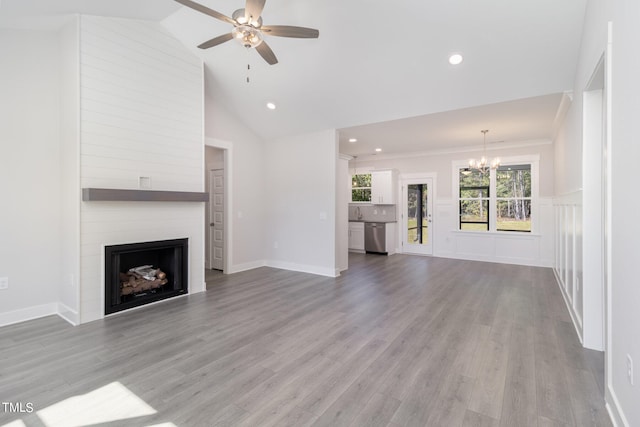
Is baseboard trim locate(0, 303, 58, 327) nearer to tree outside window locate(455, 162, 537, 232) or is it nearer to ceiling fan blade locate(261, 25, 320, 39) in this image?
ceiling fan blade locate(261, 25, 320, 39)

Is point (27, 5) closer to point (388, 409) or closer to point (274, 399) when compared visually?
point (274, 399)

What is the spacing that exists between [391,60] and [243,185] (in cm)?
365

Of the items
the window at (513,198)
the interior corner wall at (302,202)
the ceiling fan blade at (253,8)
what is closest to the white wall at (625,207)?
the ceiling fan blade at (253,8)

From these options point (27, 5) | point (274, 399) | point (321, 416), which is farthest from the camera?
point (27, 5)

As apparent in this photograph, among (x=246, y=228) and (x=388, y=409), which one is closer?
(x=388, y=409)

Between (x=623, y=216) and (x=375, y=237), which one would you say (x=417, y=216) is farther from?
(x=623, y=216)

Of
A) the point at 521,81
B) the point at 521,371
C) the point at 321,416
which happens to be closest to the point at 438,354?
the point at 521,371

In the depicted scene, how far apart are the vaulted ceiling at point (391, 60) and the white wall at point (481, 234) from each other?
133 centimetres

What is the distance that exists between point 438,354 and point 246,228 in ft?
14.7

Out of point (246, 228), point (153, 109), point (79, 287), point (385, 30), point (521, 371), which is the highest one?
point (385, 30)

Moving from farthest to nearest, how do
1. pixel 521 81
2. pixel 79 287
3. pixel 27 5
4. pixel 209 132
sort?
pixel 209 132, pixel 521 81, pixel 79 287, pixel 27 5

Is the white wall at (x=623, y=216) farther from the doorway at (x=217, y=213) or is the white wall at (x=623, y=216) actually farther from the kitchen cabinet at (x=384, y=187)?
the kitchen cabinet at (x=384, y=187)

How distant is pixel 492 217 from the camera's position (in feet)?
23.6

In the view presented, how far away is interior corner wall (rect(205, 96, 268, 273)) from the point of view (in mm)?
5680
